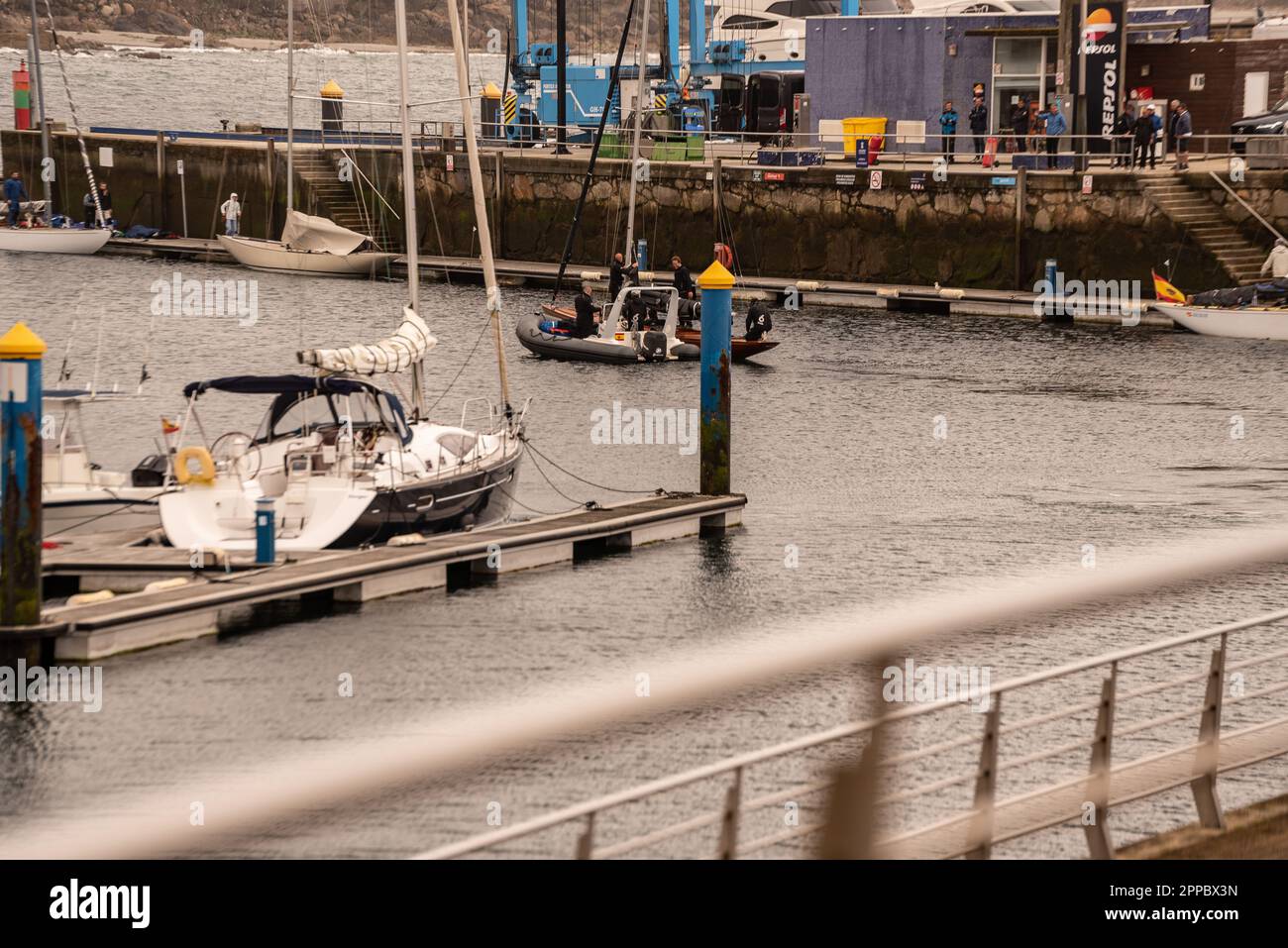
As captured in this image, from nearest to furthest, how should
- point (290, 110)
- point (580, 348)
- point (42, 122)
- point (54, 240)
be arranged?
point (580, 348) < point (290, 110) < point (54, 240) < point (42, 122)

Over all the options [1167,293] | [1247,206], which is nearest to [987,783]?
[1167,293]

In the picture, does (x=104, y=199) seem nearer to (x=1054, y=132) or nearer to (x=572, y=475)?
(x=1054, y=132)

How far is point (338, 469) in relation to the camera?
2127 cm

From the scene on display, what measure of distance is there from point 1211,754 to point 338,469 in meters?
14.5

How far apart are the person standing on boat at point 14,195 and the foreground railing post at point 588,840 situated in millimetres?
60093

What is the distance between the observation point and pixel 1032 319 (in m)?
45.6

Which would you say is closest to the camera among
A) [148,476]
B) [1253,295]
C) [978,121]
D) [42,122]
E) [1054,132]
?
[148,476]

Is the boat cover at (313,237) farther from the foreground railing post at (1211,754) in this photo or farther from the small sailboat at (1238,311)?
the foreground railing post at (1211,754)

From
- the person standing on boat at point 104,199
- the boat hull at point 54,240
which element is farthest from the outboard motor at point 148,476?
the person standing on boat at point 104,199

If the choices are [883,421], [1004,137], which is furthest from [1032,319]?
[883,421]

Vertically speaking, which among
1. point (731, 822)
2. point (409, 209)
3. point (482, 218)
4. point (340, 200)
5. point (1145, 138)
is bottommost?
point (731, 822)
